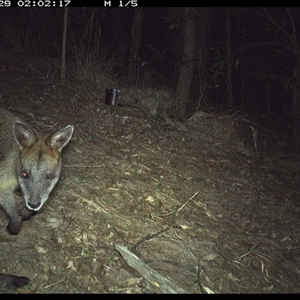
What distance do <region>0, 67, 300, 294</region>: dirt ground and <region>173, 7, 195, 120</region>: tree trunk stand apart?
41 centimetres

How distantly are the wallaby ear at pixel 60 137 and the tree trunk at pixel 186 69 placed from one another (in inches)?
183

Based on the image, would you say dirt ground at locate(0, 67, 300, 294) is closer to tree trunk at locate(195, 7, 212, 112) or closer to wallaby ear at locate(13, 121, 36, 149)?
tree trunk at locate(195, 7, 212, 112)

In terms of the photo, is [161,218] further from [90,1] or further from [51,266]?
[90,1]

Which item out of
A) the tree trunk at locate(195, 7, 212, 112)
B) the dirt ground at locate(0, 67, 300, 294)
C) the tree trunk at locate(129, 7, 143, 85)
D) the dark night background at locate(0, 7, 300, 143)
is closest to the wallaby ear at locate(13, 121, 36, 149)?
the dirt ground at locate(0, 67, 300, 294)

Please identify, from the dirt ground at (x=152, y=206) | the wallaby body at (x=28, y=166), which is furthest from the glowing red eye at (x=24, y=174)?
the dirt ground at (x=152, y=206)

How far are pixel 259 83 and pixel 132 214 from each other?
36.4 ft

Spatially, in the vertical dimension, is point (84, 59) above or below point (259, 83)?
above

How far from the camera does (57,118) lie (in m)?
7.26

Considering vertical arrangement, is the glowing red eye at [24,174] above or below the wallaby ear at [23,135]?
below

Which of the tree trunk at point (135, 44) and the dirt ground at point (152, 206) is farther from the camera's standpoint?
the tree trunk at point (135, 44)

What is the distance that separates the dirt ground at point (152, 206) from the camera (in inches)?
153

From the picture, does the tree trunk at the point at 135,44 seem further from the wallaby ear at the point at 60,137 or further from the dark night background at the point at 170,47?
the wallaby ear at the point at 60,137

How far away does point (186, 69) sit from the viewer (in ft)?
28.6
